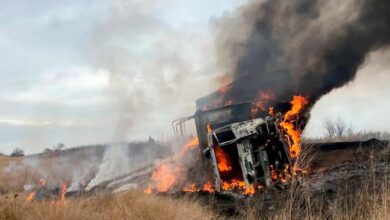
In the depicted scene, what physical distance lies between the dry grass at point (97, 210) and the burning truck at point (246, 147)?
4.02 metres

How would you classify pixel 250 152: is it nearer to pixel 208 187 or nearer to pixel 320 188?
pixel 320 188

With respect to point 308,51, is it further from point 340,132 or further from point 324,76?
point 340,132

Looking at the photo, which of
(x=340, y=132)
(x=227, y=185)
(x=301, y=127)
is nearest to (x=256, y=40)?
(x=301, y=127)

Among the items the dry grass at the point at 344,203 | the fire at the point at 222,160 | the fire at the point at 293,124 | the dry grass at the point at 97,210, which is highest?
the fire at the point at 293,124

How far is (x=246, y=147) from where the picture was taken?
12.2 m

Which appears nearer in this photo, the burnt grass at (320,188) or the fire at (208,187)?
the burnt grass at (320,188)

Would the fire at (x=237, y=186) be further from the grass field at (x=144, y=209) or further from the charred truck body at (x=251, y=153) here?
the grass field at (x=144, y=209)

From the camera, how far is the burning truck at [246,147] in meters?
12.1

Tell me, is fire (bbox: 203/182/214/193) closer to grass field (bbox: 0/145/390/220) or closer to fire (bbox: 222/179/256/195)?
fire (bbox: 222/179/256/195)

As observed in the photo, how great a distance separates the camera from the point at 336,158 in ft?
45.6

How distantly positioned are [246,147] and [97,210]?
5.93 m

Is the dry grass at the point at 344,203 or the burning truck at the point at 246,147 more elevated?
the burning truck at the point at 246,147

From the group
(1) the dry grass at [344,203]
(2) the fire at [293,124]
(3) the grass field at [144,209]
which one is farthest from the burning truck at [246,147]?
(3) the grass field at [144,209]

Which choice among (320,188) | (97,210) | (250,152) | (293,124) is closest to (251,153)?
(250,152)
